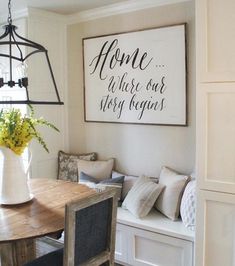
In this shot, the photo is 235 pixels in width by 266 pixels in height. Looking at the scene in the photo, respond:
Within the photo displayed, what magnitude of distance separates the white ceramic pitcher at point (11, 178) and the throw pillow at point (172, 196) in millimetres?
1255

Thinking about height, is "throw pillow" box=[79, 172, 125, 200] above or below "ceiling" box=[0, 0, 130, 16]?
below

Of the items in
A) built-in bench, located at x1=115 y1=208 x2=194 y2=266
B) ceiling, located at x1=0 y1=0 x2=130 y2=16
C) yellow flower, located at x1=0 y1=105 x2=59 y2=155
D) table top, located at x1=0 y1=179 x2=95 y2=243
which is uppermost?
ceiling, located at x1=0 y1=0 x2=130 y2=16

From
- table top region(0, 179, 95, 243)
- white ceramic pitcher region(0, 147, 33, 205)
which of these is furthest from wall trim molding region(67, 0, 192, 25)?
white ceramic pitcher region(0, 147, 33, 205)

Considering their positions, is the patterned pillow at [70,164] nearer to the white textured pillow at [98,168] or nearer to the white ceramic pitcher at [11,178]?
the white textured pillow at [98,168]

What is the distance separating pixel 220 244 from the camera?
87.0 inches

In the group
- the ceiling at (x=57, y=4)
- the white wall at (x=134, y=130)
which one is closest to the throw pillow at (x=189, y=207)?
the white wall at (x=134, y=130)

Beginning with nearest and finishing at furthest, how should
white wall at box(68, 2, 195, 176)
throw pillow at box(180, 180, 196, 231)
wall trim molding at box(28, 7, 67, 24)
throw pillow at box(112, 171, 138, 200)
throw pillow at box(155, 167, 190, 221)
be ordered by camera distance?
throw pillow at box(180, 180, 196, 231) < throw pillow at box(155, 167, 190, 221) < white wall at box(68, 2, 195, 176) < throw pillow at box(112, 171, 138, 200) < wall trim molding at box(28, 7, 67, 24)

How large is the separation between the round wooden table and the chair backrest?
0.12 meters

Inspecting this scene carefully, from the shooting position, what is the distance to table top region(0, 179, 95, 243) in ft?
5.58

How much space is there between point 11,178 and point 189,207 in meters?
1.35

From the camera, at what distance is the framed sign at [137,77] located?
3016mm

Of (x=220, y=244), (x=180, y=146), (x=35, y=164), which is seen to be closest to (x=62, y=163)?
(x=35, y=164)

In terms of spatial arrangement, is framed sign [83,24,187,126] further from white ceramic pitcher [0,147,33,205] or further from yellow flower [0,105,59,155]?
white ceramic pitcher [0,147,33,205]

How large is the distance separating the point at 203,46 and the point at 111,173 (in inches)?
69.5
